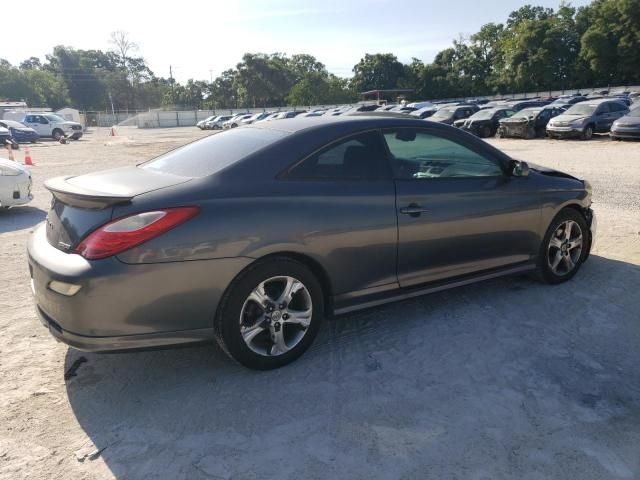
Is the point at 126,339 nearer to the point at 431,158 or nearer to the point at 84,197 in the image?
the point at 84,197

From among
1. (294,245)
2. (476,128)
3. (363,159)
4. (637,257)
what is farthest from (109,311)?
(476,128)

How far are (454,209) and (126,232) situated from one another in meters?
2.34

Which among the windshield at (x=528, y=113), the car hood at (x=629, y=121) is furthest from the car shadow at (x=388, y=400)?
the windshield at (x=528, y=113)

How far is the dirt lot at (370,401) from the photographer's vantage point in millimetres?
2463

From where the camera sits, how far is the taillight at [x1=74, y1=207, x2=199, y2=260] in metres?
2.78

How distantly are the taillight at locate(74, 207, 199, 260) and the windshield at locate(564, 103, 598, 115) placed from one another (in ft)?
71.2

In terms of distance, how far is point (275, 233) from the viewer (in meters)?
3.11

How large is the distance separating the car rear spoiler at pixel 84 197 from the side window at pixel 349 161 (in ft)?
3.50

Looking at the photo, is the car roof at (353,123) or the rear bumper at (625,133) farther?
the rear bumper at (625,133)

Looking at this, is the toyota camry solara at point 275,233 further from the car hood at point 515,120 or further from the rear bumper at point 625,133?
the car hood at point 515,120

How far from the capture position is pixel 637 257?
5.36 m

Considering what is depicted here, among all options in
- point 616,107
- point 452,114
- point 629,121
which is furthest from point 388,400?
point 452,114

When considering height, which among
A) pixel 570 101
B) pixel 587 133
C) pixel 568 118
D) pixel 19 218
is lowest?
pixel 19 218

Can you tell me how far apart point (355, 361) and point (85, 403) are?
64.9 inches
